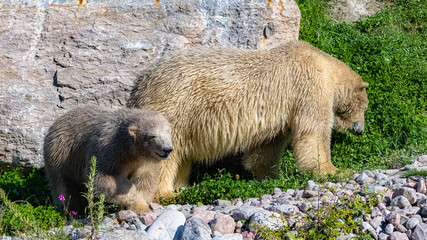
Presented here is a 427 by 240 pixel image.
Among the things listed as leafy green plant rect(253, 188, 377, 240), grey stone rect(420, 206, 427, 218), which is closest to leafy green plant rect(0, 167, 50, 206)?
leafy green plant rect(253, 188, 377, 240)

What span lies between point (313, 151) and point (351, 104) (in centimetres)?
132

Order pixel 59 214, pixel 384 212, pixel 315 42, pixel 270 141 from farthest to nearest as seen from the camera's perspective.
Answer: pixel 315 42
pixel 270 141
pixel 59 214
pixel 384 212

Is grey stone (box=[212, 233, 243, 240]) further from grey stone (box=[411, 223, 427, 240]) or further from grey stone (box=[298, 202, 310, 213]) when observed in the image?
grey stone (box=[411, 223, 427, 240])

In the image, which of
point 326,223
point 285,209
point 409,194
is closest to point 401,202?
point 409,194

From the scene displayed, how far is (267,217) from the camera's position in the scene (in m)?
5.75

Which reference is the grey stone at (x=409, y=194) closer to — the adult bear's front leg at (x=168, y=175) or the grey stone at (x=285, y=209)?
the grey stone at (x=285, y=209)

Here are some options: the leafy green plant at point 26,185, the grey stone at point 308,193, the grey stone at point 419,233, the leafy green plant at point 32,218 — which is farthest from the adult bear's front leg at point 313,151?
the leafy green plant at point 26,185

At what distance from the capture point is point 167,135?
6.12 m

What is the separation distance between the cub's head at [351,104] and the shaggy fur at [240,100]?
234mm

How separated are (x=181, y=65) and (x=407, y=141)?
4.01 metres

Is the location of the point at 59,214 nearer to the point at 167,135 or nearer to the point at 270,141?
the point at 167,135

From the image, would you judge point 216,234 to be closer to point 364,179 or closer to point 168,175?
point 168,175

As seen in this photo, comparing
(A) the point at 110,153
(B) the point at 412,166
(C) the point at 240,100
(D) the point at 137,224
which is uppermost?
(C) the point at 240,100

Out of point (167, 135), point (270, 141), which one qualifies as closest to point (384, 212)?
point (167, 135)
